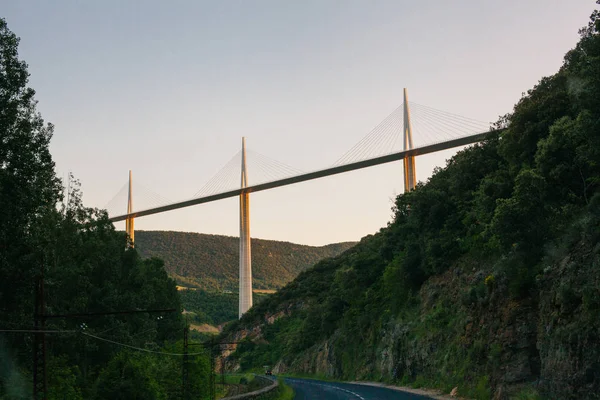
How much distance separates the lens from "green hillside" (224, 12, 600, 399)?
22219mm

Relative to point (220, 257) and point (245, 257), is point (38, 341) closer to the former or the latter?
point (245, 257)

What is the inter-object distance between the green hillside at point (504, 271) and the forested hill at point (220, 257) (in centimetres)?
8908

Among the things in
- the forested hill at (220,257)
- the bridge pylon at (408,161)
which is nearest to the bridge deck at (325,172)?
the bridge pylon at (408,161)

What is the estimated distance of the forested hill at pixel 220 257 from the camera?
151625 millimetres

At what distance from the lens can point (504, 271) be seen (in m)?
28.9

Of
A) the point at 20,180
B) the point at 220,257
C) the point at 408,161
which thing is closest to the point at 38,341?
the point at 20,180

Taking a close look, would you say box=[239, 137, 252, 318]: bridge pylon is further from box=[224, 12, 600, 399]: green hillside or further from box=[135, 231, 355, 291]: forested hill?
box=[135, 231, 355, 291]: forested hill

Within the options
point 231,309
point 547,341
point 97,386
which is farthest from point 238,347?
point 547,341

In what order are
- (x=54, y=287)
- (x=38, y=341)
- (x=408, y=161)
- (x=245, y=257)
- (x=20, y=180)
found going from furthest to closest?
(x=245, y=257) → (x=408, y=161) → (x=54, y=287) → (x=20, y=180) → (x=38, y=341)

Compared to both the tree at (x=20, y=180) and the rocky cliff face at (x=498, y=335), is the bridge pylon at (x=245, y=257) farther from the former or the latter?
the tree at (x=20, y=180)

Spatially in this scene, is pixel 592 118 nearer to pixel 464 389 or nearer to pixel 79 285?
pixel 464 389

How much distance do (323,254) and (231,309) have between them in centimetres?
2881

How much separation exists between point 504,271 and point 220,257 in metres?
135

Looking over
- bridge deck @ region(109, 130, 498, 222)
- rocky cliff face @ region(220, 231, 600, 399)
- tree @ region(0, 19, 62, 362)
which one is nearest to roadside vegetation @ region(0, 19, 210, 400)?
tree @ region(0, 19, 62, 362)
